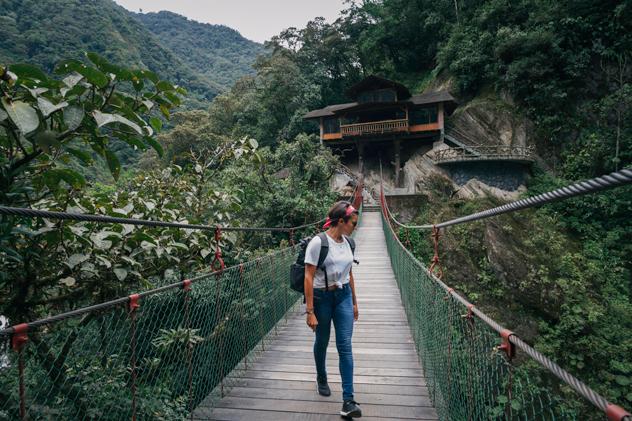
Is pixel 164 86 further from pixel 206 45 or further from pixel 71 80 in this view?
pixel 206 45

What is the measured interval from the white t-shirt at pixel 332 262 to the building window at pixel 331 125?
2003 centimetres

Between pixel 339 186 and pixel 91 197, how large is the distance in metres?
16.8

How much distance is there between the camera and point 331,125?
2183 cm

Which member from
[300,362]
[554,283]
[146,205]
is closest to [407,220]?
[554,283]

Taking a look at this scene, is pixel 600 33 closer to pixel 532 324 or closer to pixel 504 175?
pixel 504 175

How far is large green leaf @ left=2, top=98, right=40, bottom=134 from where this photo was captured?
3.31 feet

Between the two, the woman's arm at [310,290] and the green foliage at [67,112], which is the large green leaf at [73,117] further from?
the woman's arm at [310,290]

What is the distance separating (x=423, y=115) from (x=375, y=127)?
118 inches

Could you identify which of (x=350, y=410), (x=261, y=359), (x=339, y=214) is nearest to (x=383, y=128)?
(x=261, y=359)

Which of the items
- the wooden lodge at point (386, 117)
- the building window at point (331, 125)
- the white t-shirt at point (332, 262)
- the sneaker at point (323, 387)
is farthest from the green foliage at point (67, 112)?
the building window at point (331, 125)

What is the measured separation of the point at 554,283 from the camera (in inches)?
386

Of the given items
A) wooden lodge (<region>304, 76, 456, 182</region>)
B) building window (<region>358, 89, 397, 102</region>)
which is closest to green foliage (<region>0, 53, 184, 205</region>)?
wooden lodge (<region>304, 76, 456, 182</region>)

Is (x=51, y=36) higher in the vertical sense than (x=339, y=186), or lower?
higher

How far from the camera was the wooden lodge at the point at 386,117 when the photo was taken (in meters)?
19.1
